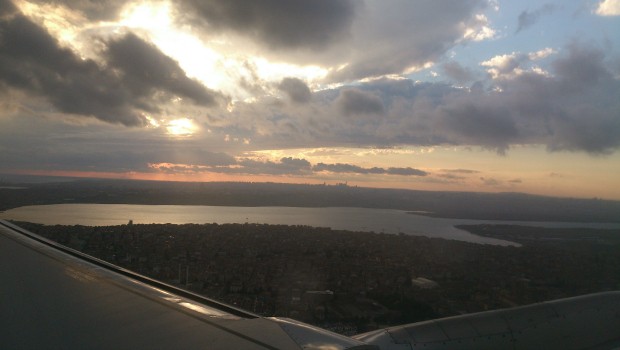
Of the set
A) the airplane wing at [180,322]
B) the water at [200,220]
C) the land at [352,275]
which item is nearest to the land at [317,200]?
the water at [200,220]

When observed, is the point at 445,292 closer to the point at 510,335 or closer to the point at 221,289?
the point at 221,289

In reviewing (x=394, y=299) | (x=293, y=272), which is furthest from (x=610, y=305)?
(x=293, y=272)

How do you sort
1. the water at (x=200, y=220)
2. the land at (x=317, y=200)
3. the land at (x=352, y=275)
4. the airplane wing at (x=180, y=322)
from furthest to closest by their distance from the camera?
1. the land at (x=317, y=200)
2. the water at (x=200, y=220)
3. the land at (x=352, y=275)
4. the airplane wing at (x=180, y=322)

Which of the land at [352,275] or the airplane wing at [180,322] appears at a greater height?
the airplane wing at [180,322]

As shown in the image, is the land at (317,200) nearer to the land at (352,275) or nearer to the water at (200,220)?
the water at (200,220)

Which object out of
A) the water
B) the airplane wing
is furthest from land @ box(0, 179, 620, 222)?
the airplane wing

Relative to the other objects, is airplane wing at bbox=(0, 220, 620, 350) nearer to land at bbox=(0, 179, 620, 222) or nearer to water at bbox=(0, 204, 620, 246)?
water at bbox=(0, 204, 620, 246)
